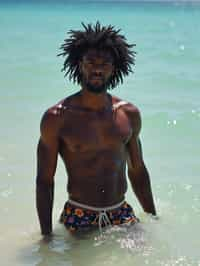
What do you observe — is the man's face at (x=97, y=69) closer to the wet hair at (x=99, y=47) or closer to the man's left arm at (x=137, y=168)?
the wet hair at (x=99, y=47)

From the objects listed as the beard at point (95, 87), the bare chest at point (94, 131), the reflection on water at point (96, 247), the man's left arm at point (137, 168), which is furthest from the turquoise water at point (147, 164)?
the beard at point (95, 87)

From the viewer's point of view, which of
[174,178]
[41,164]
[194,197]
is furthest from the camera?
[174,178]

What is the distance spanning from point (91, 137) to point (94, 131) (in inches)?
1.4

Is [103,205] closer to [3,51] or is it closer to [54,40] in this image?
[3,51]

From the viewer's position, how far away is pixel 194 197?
548 centimetres

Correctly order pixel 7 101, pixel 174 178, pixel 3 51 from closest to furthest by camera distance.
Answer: pixel 174 178, pixel 7 101, pixel 3 51

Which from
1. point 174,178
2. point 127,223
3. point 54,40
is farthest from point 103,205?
point 54,40

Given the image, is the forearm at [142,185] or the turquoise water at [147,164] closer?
the turquoise water at [147,164]

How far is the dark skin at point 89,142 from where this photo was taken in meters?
3.87

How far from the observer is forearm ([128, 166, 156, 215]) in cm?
424

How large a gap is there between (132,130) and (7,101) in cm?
582

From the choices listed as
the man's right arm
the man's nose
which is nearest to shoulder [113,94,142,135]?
→ the man's nose

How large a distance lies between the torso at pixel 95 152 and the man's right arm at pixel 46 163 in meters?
0.06

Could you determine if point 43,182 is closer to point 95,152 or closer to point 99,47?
point 95,152
